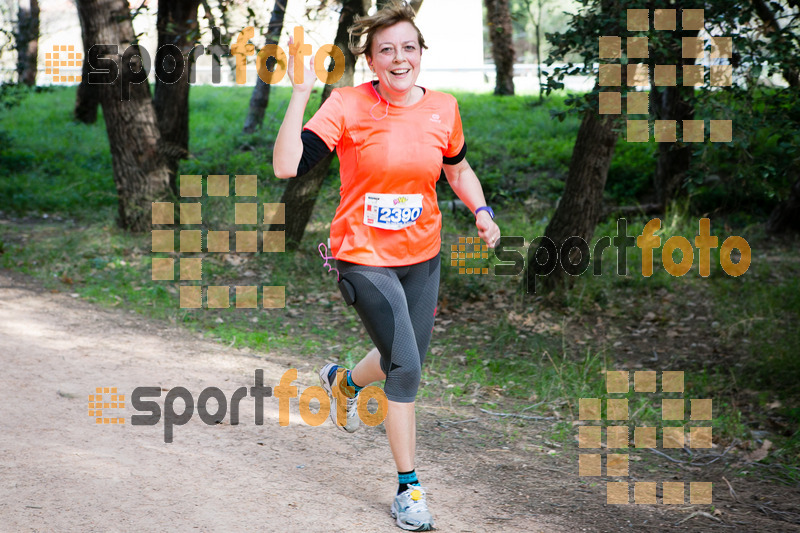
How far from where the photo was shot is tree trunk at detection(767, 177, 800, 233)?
10.4 m

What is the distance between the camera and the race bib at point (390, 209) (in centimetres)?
324

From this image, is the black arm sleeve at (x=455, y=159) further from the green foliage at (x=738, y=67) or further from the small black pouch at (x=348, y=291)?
the green foliage at (x=738, y=67)

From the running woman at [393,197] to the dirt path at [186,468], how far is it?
0.46 m

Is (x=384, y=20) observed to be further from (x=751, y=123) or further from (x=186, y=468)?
(x=751, y=123)

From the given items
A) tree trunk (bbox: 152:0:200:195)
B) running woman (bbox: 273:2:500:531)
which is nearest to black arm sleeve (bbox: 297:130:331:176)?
running woman (bbox: 273:2:500:531)

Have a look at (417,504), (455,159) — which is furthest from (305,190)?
(417,504)

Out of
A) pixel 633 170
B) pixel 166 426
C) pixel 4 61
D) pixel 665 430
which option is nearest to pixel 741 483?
pixel 665 430

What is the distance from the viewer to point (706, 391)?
6.25m

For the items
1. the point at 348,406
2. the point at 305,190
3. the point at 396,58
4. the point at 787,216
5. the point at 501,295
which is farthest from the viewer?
the point at 787,216

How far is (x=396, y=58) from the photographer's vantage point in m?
3.21

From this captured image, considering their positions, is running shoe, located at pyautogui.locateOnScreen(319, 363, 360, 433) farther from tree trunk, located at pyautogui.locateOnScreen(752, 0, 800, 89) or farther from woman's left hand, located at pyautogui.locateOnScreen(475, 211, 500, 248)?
tree trunk, located at pyautogui.locateOnScreen(752, 0, 800, 89)

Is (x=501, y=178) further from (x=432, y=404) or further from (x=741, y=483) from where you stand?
(x=741, y=483)

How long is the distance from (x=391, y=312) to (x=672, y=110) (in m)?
7.03

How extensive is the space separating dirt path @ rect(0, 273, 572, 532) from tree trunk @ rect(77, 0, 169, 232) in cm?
407
